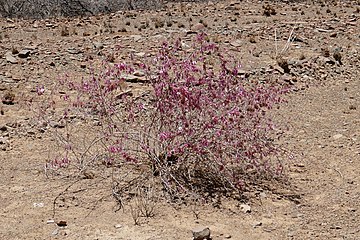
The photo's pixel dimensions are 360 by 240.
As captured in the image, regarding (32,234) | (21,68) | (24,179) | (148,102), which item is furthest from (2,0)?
(32,234)

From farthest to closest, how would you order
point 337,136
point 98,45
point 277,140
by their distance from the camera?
1. point 98,45
2. point 337,136
3. point 277,140

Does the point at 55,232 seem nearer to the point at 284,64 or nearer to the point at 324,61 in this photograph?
the point at 284,64

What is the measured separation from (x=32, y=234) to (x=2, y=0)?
13.8 metres

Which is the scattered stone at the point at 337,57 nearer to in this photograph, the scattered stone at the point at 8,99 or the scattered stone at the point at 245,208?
the scattered stone at the point at 8,99

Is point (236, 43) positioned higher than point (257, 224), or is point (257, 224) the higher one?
point (236, 43)

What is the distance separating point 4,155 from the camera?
5.71m

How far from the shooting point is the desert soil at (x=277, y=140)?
4430 millimetres

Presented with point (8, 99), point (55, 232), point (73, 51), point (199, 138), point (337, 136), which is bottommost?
point (337, 136)

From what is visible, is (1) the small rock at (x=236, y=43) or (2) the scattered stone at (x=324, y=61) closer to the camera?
(2) the scattered stone at (x=324, y=61)

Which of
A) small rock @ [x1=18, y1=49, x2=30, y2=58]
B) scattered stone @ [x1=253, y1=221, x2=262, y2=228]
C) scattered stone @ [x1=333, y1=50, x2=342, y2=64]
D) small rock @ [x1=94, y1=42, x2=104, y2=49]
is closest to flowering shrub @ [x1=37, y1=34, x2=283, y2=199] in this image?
scattered stone @ [x1=253, y1=221, x2=262, y2=228]

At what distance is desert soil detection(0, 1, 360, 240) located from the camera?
4430mm

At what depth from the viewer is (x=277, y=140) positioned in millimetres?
6328

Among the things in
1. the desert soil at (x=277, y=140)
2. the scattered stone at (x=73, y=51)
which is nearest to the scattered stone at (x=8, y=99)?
the desert soil at (x=277, y=140)

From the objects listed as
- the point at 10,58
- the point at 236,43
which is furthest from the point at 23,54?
the point at 236,43
